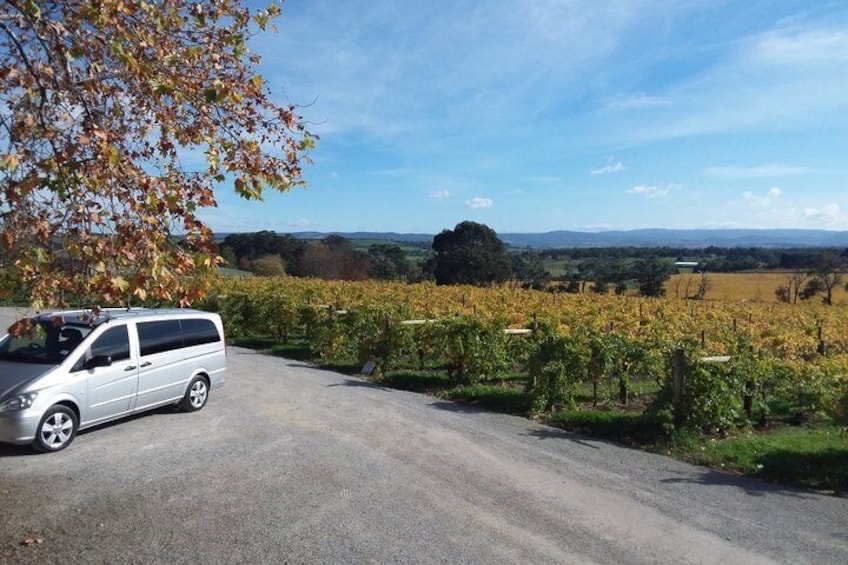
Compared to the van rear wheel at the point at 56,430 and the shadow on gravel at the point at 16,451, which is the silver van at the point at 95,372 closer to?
the van rear wheel at the point at 56,430

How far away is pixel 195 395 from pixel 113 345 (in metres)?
2.01

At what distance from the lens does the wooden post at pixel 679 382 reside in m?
10.3

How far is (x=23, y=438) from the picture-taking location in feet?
25.7

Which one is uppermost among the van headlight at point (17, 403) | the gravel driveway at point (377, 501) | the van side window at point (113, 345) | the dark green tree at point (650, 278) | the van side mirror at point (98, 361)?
the van side window at point (113, 345)

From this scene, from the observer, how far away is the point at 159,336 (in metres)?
10.1

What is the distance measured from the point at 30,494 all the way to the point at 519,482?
5266 mm

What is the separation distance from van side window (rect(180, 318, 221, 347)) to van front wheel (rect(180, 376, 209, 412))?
63cm

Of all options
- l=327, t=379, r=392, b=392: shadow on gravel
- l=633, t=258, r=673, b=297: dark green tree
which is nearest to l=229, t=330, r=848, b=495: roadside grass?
l=327, t=379, r=392, b=392: shadow on gravel

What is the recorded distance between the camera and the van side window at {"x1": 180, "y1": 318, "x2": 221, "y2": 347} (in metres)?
10.8

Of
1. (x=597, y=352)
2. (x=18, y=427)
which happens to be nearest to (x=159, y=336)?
(x=18, y=427)

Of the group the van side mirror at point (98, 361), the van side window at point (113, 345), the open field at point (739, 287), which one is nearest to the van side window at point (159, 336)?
the van side window at point (113, 345)

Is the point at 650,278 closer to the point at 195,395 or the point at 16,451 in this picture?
the point at 195,395

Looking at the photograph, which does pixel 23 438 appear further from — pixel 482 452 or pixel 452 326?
pixel 452 326

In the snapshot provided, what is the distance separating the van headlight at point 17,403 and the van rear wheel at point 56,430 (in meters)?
0.27
